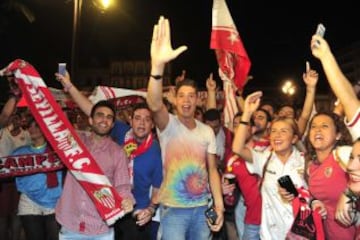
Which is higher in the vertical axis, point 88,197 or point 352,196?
point 352,196

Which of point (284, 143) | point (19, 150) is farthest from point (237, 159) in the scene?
point (19, 150)

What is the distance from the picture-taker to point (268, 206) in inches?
199

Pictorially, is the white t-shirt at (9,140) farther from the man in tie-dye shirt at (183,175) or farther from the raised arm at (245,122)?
the raised arm at (245,122)

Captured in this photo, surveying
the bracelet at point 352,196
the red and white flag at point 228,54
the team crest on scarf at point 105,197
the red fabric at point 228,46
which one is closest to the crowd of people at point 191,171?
the bracelet at point 352,196

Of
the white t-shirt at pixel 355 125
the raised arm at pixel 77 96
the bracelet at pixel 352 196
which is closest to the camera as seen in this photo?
the bracelet at pixel 352 196

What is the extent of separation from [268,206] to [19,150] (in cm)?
331

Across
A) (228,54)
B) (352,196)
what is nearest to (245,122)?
(352,196)

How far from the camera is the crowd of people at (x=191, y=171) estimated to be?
4340 millimetres

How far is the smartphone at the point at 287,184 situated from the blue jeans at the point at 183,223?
38.7 inches

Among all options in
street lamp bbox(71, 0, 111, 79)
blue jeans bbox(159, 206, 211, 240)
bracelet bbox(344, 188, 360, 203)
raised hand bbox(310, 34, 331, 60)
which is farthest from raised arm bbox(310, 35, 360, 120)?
street lamp bbox(71, 0, 111, 79)

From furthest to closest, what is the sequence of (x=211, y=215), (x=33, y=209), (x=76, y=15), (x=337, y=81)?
(x=76, y=15) < (x=33, y=209) < (x=211, y=215) < (x=337, y=81)

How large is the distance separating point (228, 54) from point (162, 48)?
2762 millimetres

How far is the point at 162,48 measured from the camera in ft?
15.4

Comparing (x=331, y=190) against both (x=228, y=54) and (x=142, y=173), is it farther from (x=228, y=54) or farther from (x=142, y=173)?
(x=228, y=54)
